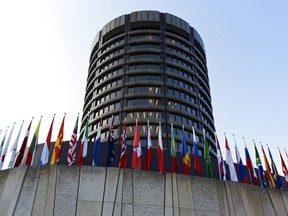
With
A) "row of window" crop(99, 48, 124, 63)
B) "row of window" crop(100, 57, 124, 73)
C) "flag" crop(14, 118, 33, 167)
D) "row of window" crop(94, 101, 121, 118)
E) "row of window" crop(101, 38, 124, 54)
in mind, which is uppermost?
"row of window" crop(101, 38, 124, 54)

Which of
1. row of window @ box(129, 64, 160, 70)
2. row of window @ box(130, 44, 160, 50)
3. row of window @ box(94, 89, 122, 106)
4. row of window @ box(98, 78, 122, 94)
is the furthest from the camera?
row of window @ box(130, 44, 160, 50)

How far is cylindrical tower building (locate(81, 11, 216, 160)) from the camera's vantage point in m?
51.0

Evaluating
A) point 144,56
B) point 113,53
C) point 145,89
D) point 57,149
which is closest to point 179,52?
point 144,56

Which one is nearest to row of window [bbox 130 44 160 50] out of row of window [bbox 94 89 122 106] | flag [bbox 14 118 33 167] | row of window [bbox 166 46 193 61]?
row of window [bbox 166 46 193 61]

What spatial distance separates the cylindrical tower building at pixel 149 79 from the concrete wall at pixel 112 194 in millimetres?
27721

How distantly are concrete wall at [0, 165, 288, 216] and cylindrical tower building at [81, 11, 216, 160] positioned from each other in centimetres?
2772

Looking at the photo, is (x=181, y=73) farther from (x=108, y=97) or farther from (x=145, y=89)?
(x=108, y=97)

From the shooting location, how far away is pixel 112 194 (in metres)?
17.5

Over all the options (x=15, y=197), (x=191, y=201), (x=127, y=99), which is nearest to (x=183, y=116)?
(x=127, y=99)

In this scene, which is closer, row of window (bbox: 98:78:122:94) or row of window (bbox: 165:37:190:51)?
row of window (bbox: 98:78:122:94)

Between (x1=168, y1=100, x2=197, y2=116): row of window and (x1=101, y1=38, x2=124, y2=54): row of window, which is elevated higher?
(x1=101, y1=38, x2=124, y2=54): row of window

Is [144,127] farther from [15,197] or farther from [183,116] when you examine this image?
[15,197]

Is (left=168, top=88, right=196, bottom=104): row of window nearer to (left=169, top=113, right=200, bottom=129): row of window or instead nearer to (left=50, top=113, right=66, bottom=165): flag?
(left=169, top=113, right=200, bottom=129): row of window

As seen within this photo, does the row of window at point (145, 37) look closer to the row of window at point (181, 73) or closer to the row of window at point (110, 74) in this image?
the row of window at point (181, 73)
